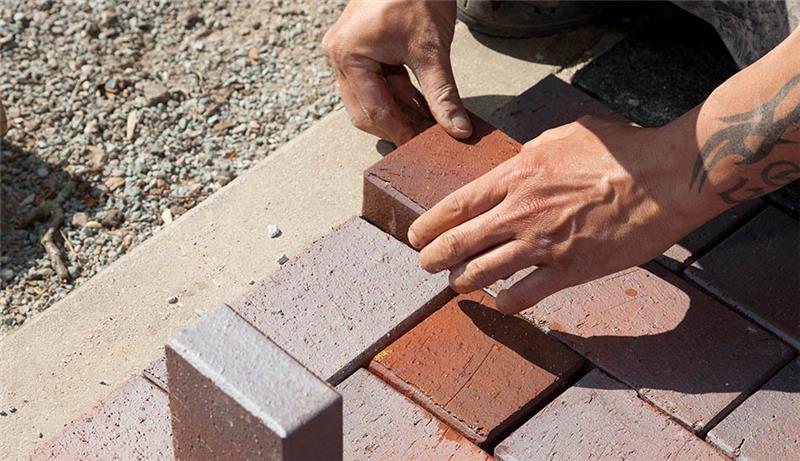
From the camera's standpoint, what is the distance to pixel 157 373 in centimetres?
255

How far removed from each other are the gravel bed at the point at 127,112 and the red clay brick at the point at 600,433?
1.37 m

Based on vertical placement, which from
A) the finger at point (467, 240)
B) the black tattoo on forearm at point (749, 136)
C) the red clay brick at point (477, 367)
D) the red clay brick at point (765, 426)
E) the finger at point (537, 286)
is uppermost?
the black tattoo on forearm at point (749, 136)

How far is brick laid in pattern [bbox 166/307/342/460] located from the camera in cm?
168

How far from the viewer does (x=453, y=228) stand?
257 cm

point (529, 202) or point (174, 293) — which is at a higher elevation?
point (529, 202)

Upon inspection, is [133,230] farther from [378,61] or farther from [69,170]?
[378,61]

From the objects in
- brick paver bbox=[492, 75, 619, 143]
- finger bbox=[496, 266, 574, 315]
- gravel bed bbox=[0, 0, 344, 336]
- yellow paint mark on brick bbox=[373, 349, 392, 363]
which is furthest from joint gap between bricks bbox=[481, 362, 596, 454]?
gravel bed bbox=[0, 0, 344, 336]

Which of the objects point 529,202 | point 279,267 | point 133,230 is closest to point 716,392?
point 529,202

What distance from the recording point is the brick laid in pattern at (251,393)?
5.50 ft

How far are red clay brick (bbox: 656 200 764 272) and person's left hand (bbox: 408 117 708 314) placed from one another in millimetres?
380

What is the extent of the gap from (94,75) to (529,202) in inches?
73.6

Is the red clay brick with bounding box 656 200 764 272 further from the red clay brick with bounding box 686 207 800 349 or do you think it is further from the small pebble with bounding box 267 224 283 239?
the small pebble with bounding box 267 224 283 239

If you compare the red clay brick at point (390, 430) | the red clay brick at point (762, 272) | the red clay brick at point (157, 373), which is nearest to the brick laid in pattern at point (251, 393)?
the red clay brick at point (390, 430)

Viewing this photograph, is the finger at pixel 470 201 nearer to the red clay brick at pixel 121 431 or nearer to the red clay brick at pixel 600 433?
the red clay brick at pixel 600 433
